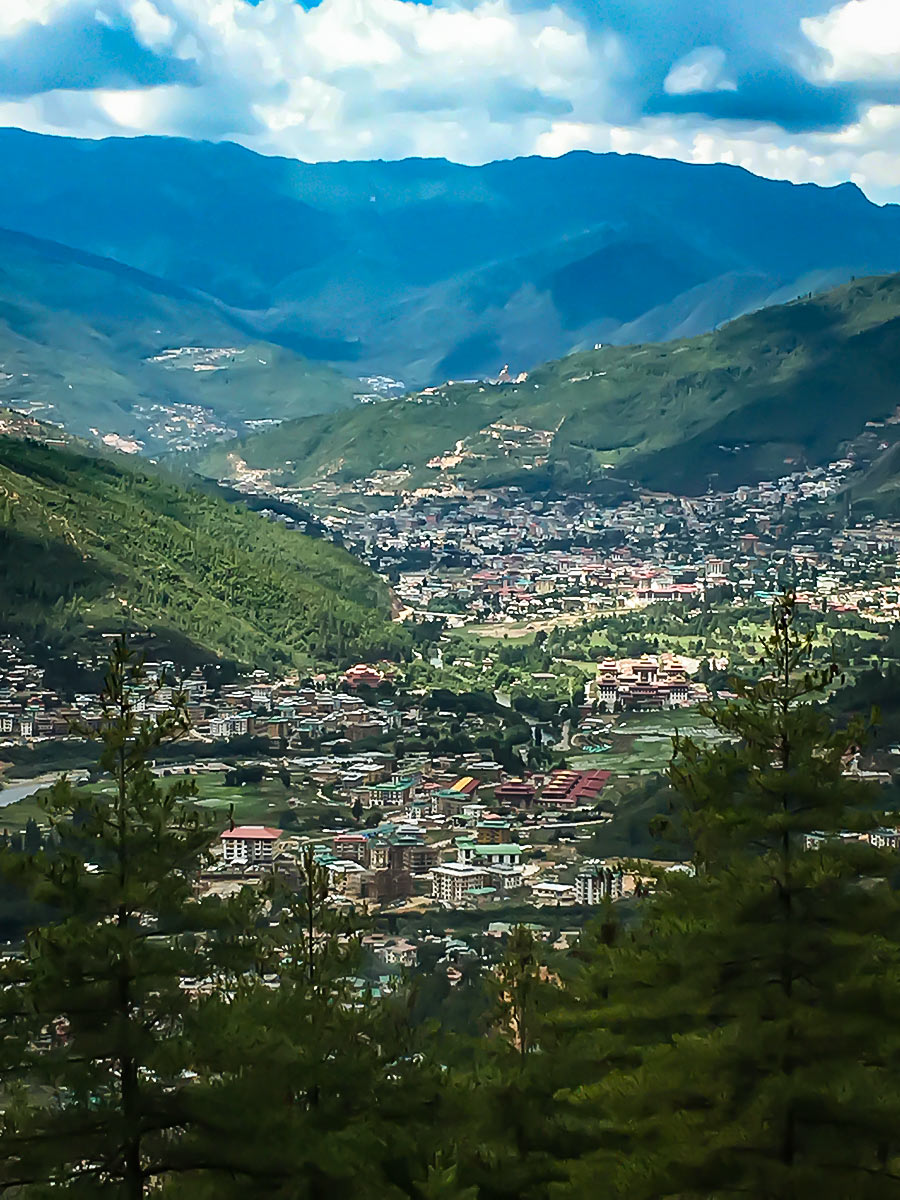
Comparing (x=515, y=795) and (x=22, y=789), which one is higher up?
(x=22, y=789)

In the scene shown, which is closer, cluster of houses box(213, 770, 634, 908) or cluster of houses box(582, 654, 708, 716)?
cluster of houses box(213, 770, 634, 908)

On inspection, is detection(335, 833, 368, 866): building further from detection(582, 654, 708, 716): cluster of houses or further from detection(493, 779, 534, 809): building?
detection(582, 654, 708, 716): cluster of houses

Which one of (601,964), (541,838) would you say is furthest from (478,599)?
(601,964)

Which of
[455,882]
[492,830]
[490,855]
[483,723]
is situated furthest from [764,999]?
[483,723]

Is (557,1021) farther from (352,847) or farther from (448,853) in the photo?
(352,847)

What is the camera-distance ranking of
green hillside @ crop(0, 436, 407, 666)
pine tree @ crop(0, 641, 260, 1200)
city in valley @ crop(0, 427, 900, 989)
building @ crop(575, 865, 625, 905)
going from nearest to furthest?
pine tree @ crop(0, 641, 260, 1200), building @ crop(575, 865, 625, 905), city in valley @ crop(0, 427, 900, 989), green hillside @ crop(0, 436, 407, 666)

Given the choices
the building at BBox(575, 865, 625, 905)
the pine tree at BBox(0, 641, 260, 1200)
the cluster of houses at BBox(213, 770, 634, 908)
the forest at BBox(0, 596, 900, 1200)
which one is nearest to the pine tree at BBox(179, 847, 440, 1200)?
the forest at BBox(0, 596, 900, 1200)
